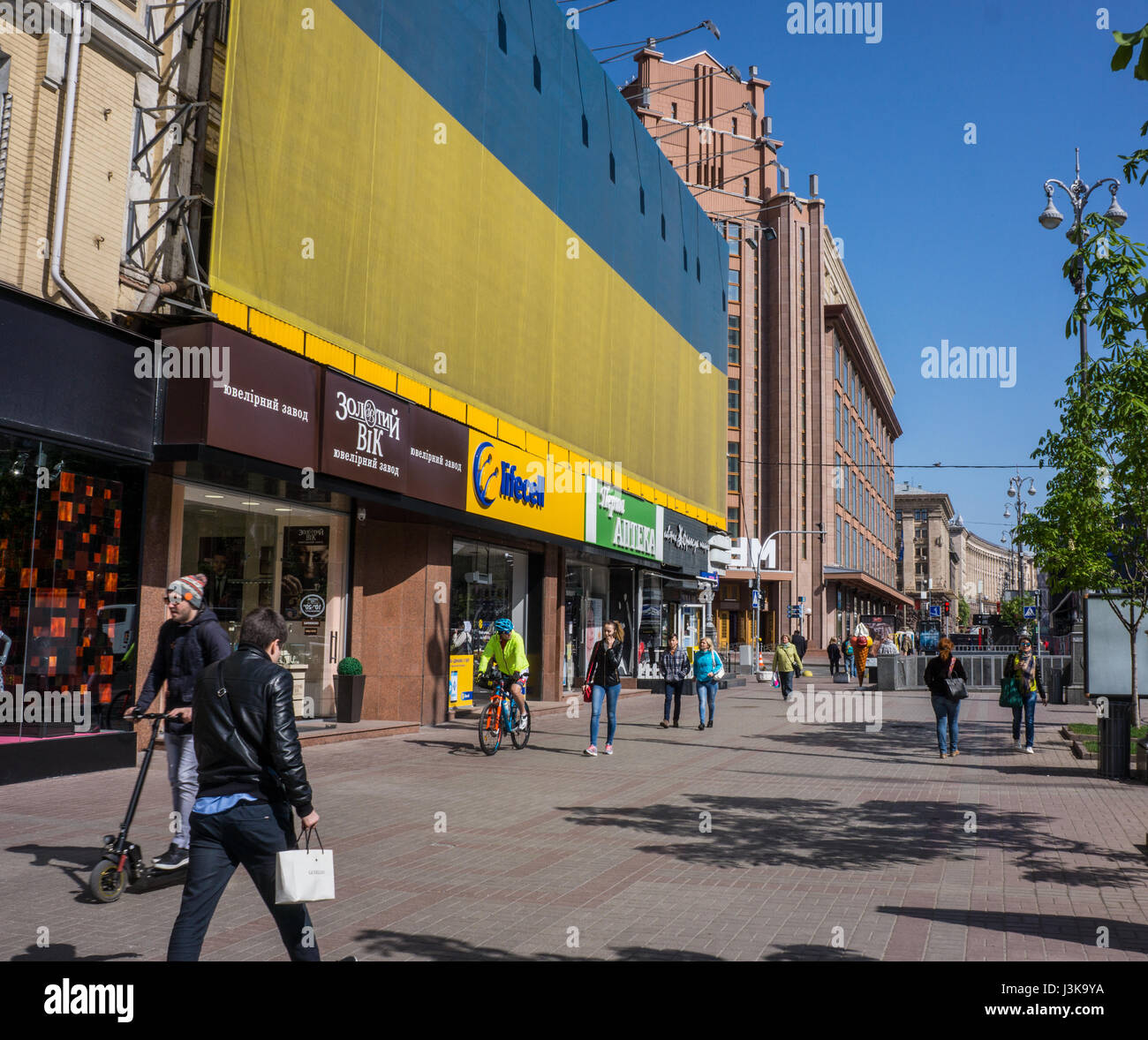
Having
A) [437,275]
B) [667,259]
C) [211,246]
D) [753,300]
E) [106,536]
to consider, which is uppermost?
[753,300]

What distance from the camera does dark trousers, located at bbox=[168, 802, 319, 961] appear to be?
165 inches

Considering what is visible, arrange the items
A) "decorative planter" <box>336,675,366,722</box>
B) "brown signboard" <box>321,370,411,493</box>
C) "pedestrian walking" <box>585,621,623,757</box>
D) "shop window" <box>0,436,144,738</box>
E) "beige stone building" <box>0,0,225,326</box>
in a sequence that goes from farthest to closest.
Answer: "decorative planter" <box>336,675,366,722</box> → "pedestrian walking" <box>585,621,623,757</box> → "brown signboard" <box>321,370,411,493</box> → "beige stone building" <box>0,0,225,326</box> → "shop window" <box>0,436,144,738</box>

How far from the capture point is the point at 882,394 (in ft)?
356

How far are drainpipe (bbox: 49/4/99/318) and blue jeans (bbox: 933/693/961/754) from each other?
1211 centimetres

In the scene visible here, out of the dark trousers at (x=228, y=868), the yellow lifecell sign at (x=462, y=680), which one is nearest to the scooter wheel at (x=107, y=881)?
the dark trousers at (x=228, y=868)

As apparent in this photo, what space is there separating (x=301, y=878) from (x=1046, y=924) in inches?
179

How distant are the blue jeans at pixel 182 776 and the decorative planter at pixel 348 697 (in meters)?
9.44

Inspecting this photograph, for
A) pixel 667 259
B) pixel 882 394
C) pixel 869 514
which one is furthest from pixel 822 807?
pixel 882 394

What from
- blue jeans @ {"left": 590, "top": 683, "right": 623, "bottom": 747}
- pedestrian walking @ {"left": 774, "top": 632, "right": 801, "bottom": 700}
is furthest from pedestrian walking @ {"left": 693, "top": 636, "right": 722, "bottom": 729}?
pedestrian walking @ {"left": 774, "top": 632, "right": 801, "bottom": 700}

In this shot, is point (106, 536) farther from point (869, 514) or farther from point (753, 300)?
point (869, 514)

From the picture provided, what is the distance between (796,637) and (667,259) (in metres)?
13.9

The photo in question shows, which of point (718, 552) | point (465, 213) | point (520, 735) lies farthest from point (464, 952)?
point (718, 552)

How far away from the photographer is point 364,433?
14.9m

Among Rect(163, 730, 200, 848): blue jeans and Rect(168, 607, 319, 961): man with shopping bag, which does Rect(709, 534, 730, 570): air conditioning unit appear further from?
Rect(168, 607, 319, 961): man with shopping bag
